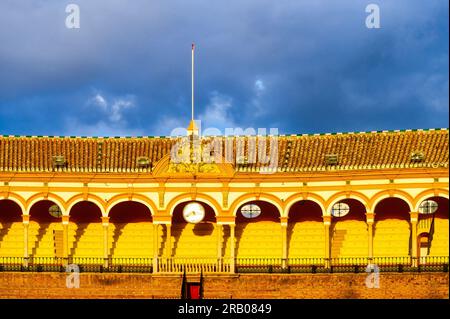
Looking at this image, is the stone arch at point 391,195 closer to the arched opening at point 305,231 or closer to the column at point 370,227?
the column at point 370,227

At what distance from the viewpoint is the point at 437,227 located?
6862cm

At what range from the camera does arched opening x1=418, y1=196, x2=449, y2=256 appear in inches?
2687

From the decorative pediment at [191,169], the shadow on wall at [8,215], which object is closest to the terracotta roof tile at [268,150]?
the decorative pediment at [191,169]

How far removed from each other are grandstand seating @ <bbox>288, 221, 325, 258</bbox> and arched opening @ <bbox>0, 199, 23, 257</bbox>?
55.4 feet

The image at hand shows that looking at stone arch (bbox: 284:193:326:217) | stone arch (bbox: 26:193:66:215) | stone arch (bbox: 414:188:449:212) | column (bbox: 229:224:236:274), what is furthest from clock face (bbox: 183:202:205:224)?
stone arch (bbox: 414:188:449:212)

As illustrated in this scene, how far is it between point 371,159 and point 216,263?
1108 cm

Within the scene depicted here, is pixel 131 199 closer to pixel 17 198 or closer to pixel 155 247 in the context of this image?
pixel 155 247

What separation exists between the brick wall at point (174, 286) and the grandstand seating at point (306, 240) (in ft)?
15.0

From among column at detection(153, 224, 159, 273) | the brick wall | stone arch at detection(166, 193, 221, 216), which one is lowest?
the brick wall

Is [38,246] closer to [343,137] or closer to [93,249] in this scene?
[93,249]

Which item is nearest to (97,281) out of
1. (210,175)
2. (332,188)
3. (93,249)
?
(93,249)

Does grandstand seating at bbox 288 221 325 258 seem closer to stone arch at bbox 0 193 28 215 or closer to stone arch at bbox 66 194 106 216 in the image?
stone arch at bbox 66 194 106 216
